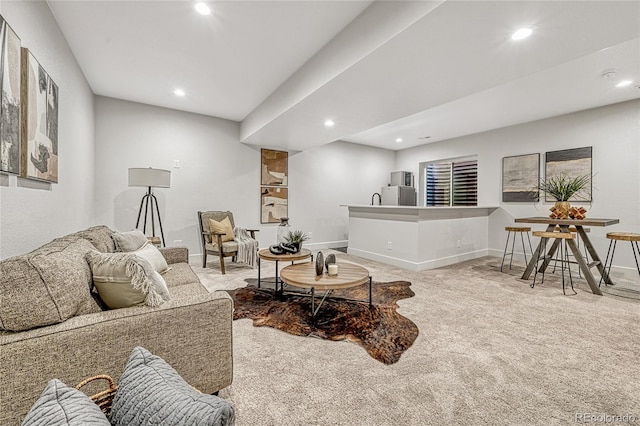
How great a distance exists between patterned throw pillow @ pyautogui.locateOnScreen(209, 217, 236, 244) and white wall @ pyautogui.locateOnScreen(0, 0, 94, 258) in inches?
59.2

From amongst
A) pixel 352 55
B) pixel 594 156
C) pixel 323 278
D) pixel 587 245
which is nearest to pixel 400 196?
pixel 594 156

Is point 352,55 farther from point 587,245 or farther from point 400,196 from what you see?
point 400,196

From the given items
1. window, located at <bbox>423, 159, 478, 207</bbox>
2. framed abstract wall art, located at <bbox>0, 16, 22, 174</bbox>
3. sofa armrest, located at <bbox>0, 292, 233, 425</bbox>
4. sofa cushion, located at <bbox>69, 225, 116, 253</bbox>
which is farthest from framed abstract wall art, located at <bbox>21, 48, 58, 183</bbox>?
window, located at <bbox>423, 159, 478, 207</bbox>

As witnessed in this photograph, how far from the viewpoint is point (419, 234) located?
13.9 ft

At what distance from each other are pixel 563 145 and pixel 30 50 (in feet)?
21.6

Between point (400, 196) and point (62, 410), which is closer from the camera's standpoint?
point (62, 410)

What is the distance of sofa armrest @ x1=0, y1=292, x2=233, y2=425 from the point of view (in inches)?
37.6

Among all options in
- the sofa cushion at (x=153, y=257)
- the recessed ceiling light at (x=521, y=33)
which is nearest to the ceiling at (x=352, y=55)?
the recessed ceiling light at (x=521, y=33)

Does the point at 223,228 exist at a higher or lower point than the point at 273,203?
lower

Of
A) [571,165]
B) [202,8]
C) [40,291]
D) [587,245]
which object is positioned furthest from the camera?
[571,165]

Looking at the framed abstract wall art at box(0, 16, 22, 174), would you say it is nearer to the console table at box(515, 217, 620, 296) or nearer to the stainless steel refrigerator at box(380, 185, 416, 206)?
the console table at box(515, 217, 620, 296)

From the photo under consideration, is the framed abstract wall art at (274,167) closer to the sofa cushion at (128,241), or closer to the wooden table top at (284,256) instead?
the wooden table top at (284,256)

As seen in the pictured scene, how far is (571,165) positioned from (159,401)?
608 centimetres

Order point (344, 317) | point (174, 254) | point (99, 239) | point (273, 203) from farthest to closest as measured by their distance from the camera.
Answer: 1. point (273, 203)
2. point (174, 254)
3. point (344, 317)
4. point (99, 239)
